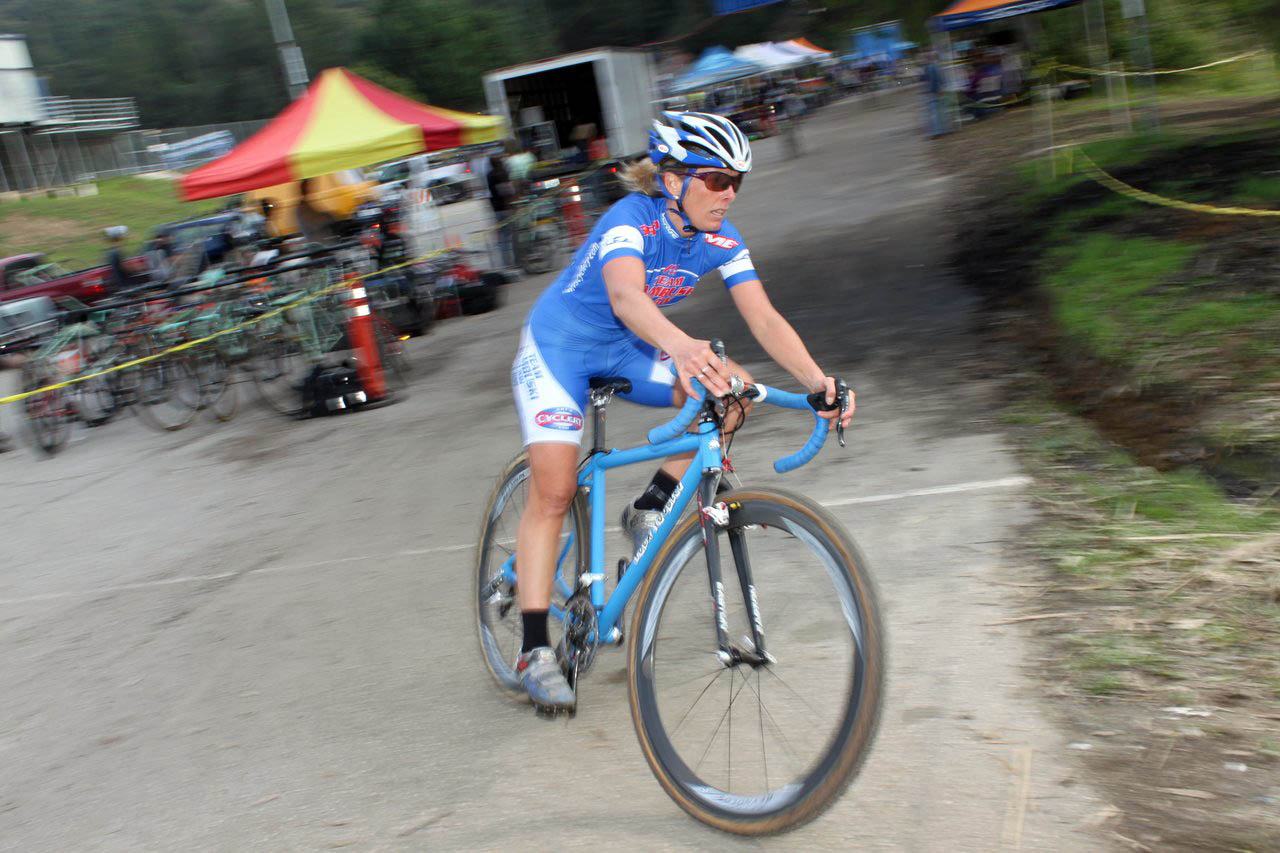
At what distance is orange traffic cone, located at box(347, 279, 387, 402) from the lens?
1123 cm

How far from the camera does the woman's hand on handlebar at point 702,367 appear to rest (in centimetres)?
312

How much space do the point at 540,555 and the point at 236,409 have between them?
9166 mm

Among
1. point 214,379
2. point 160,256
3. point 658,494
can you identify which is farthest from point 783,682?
point 160,256

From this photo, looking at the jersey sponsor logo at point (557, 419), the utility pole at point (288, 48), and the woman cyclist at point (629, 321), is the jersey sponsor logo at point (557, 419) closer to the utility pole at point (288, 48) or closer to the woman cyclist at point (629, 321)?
the woman cyclist at point (629, 321)

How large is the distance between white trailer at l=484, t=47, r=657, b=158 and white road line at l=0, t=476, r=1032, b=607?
20532 mm

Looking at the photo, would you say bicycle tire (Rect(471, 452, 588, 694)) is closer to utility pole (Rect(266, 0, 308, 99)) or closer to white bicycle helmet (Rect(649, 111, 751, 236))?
white bicycle helmet (Rect(649, 111, 751, 236))

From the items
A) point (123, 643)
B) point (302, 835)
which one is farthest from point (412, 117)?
point (302, 835)

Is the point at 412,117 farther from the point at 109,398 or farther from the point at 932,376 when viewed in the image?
the point at 932,376

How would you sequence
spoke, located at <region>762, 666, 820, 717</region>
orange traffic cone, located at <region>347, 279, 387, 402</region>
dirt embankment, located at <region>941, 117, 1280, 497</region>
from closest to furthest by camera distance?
spoke, located at <region>762, 666, 820, 717</region> → dirt embankment, located at <region>941, 117, 1280, 497</region> → orange traffic cone, located at <region>347, 279, 387, 402</region>

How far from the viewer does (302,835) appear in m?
3.79

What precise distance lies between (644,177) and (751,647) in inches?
60.7

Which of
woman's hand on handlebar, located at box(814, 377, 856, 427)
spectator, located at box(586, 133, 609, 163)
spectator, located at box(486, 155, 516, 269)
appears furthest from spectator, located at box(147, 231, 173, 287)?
woman's hand on handlebar, located at box(814, 377, 856, 427)

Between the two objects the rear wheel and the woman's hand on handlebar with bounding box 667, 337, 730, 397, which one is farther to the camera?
the rear wheel

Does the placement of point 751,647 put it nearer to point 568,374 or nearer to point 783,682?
point 783,682
